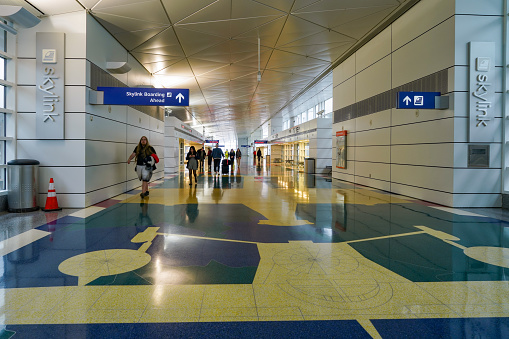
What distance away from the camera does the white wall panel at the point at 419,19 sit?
880cm

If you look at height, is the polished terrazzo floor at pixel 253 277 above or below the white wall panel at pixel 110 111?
below

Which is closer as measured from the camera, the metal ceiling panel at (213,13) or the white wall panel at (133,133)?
the metal ceiling panel at (213,13)

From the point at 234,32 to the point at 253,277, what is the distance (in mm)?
9566

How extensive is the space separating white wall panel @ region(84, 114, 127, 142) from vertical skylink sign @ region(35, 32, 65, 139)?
2.07 ft

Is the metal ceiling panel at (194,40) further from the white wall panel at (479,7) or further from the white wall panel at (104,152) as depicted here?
the white wall panel at (479,7)

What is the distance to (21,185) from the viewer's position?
7645 millimetres

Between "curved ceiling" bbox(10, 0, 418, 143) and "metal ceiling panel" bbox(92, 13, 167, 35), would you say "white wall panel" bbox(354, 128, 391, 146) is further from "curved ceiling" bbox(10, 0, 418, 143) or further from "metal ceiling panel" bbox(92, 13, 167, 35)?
"metal ceiling panel" bbox(92, 13, 167, 35)

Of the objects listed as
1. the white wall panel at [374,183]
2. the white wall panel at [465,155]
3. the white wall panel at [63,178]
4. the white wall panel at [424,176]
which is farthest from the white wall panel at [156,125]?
the white wall panel at [465,155]

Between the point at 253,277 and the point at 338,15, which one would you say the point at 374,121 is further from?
the point at 253,277

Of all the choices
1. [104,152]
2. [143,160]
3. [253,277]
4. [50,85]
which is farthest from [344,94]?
[253,277]

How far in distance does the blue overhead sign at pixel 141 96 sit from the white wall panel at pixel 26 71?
5.24 feet

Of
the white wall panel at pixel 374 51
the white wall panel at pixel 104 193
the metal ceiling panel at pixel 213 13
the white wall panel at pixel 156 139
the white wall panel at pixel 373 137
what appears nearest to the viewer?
the white wall panel at pixel 104 193

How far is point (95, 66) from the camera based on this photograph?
29.1 ft

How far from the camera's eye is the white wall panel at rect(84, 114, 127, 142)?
8.54 m
